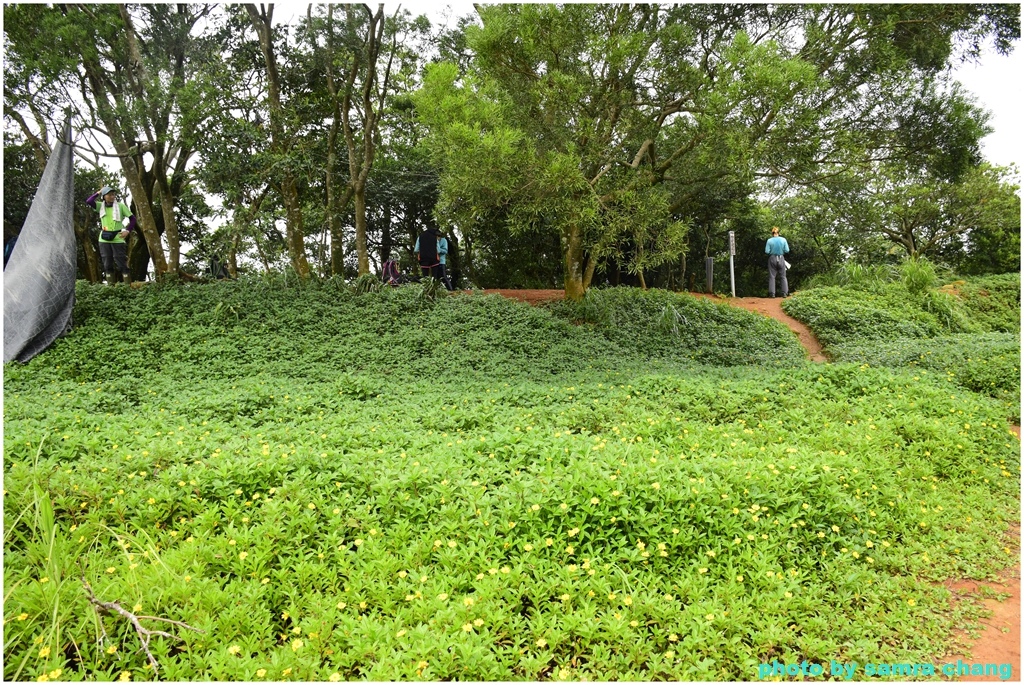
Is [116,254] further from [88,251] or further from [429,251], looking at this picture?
[429,251]

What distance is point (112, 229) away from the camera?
845 centimetres

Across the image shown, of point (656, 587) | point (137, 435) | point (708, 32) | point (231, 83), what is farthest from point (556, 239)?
point (656, 587)

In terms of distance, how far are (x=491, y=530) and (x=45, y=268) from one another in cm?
719

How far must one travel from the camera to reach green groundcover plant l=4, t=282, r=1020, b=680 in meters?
2.28

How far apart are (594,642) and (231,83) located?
9.83m

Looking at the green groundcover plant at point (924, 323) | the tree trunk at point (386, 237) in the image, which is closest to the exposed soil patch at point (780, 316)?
the green groundcover plant at point (924, 323)

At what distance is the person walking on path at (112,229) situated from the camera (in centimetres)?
831

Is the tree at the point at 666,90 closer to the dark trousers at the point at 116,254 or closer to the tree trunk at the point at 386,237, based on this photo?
the dark trousers at the point at 116,254

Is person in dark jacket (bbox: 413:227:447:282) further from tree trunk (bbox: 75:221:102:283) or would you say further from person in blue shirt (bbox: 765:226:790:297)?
person in blue shirt (bbox: 765:226:790:297)

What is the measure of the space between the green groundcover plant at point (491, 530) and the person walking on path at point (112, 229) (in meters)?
3.55

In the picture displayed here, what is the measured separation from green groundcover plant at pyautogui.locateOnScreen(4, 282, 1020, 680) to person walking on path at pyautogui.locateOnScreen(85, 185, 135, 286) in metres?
3.55

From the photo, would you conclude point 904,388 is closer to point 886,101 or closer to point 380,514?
point 886,101

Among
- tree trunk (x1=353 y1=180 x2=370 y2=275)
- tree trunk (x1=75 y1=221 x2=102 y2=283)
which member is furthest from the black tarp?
tree trunk (x1=75 y1=221 x2=102 y2=283)

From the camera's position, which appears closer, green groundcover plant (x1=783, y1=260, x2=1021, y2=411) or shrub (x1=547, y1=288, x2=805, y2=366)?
green groundcover plant (x1=783, y1=260, x2=1021, y2=411)
